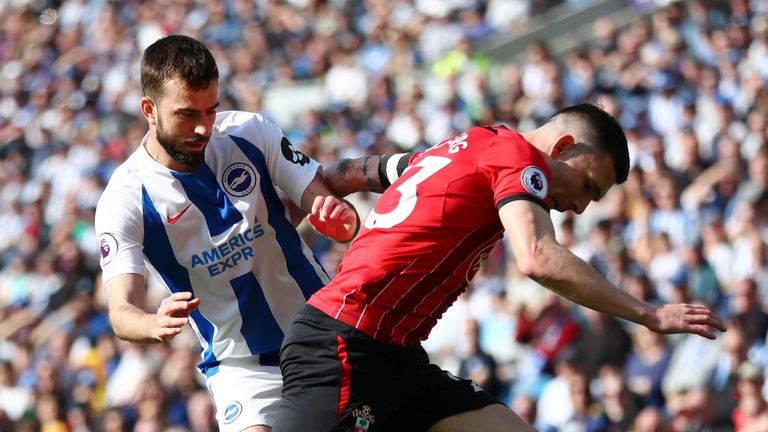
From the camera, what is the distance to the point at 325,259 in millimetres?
13719

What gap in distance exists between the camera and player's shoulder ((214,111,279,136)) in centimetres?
589

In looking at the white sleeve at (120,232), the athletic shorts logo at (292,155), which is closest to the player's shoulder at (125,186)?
the white sleeve at (120,232)

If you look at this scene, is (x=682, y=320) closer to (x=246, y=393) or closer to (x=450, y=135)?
(x=246, y=393)

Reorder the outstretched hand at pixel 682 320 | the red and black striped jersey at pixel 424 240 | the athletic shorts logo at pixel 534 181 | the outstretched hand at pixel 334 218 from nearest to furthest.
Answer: the outstretched hand at pixel 682 320, the athletic shorts logo at pixel 534 181, the red and black striped jersey at pixel 424 240, the outstretched hand at pixel 334 218

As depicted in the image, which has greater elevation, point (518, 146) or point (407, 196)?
point (518, 146)

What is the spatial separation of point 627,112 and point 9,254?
9.38 m

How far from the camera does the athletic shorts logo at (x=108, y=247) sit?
18.2 ft

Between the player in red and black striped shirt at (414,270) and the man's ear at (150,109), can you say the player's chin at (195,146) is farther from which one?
the player in red and black striped shirt at (414,270)

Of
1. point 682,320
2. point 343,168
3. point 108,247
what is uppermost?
point 108,247

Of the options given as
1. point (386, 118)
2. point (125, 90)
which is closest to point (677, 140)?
point (386, 118)

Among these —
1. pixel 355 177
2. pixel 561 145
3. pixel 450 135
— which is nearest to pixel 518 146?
pixel 561 145

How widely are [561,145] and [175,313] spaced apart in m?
1.62

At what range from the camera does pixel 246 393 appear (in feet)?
18.7

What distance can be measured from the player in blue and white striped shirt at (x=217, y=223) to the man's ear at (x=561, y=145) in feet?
3.11
